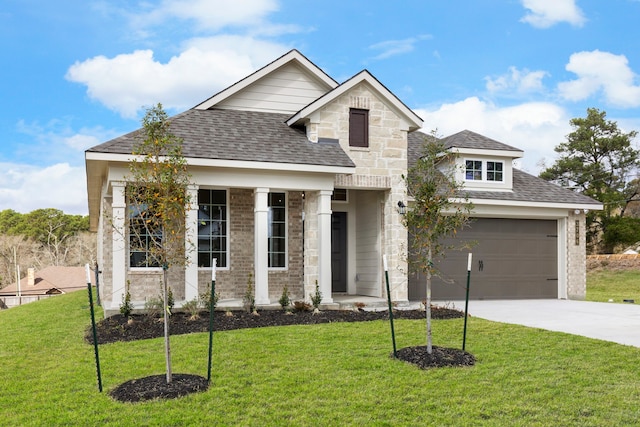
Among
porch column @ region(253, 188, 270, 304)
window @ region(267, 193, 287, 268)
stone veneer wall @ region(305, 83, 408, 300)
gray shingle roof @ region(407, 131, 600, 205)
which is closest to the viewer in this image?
porch column @ region(253, 188, 270, 304)

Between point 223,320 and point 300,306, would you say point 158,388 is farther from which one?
point 300,306

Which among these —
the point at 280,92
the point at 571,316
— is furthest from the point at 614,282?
the point at 280,92

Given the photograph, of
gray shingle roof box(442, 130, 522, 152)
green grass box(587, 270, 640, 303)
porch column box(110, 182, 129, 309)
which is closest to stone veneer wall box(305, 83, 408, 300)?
gray shingle roof box(442, 130, 522, 152)

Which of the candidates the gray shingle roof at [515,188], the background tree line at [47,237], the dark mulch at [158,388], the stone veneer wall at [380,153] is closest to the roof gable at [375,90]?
the stone veneer wall at [380,153]

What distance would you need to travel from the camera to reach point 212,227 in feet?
44.2

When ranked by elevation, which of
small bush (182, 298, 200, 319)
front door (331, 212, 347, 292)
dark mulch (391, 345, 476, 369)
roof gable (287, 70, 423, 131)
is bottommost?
dark mulch (391, 345, 476, 369)

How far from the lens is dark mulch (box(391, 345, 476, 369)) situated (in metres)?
7.52

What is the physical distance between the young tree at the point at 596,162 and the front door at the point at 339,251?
21.6 metres

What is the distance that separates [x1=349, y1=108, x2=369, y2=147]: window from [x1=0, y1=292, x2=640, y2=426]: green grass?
526 cm

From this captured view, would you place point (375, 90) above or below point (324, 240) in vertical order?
above

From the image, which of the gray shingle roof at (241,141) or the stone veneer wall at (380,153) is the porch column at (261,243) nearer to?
the gray shingle roof at (241,141)

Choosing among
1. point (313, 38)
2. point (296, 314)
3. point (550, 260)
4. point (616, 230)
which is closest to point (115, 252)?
point (296, 314)

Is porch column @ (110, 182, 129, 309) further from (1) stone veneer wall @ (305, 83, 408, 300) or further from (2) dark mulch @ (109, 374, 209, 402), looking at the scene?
(2) dark mulch @ (109, 374, 209, 402)

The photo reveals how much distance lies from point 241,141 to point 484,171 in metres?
7.08
